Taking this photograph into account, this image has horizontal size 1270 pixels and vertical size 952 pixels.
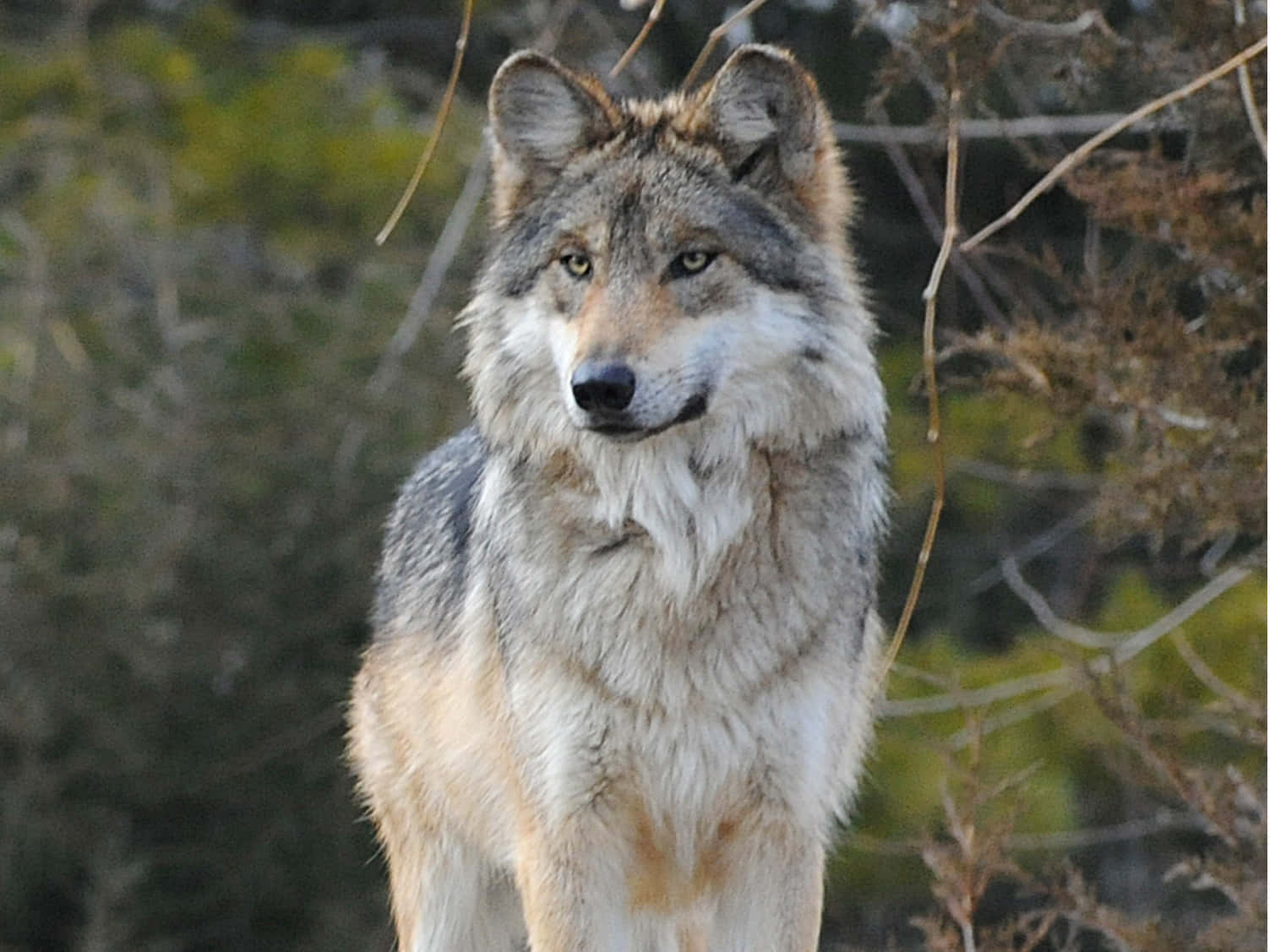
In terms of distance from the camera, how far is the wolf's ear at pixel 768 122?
4766 millimetres

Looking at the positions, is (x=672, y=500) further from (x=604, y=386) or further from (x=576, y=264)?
(x=576, y=264)

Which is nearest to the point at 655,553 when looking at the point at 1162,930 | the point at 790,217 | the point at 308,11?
the point at 790,217

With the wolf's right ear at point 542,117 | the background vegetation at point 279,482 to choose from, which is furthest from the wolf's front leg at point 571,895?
the background vegetation at point 279,482

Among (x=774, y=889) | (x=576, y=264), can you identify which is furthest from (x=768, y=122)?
(x=774, y=889)

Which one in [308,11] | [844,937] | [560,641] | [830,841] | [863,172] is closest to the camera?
[560,641]

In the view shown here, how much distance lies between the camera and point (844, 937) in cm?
1258

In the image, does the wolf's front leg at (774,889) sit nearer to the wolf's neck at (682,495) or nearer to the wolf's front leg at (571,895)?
the wolf's front leg at (571,895)

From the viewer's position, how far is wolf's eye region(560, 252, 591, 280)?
189 inches

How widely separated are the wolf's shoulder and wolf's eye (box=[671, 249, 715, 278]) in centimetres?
76

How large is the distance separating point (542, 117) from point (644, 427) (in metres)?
0.94

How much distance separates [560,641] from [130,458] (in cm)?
863

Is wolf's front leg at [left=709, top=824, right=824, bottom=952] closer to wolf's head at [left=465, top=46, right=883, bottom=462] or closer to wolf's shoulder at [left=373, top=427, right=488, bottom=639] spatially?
wolf's head at [left=465, top=46, right=883, bottom=462]

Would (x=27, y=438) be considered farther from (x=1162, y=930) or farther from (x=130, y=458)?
(x=1162, y=930)

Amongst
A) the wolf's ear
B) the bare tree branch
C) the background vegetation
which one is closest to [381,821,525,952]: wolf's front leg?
the wolf's ear
